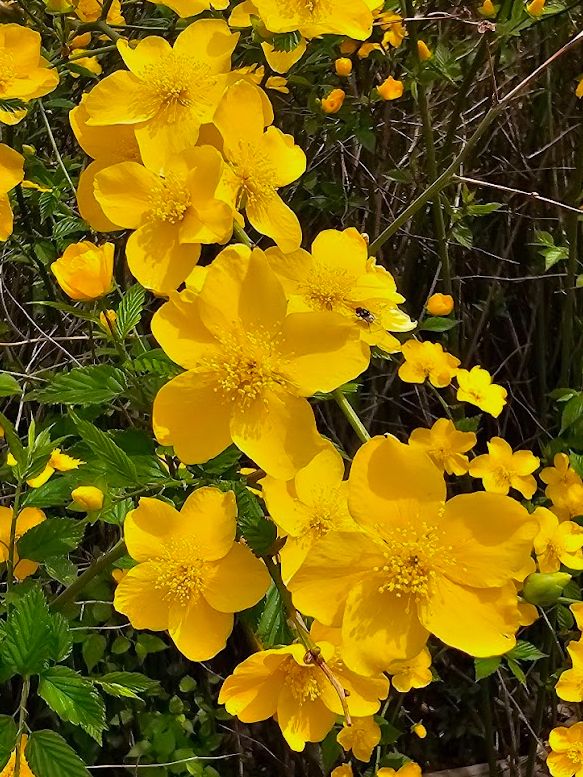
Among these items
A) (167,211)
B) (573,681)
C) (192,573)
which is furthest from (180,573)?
(573,681)

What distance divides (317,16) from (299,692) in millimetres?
731

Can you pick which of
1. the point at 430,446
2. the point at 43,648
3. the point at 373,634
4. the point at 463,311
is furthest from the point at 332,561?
the point at 463,311

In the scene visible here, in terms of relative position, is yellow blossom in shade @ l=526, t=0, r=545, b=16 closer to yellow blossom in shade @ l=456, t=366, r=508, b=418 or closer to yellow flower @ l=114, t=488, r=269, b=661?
yellow blossom in shade @ l=456, t=366, r=508, b=418

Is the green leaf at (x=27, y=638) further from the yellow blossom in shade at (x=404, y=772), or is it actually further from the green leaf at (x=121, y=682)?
the yellow blossom in shade at (x=404, y=772)

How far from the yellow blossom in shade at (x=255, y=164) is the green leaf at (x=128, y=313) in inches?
8.4

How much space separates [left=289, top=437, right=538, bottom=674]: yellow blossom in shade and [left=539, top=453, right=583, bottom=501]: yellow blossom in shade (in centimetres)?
110

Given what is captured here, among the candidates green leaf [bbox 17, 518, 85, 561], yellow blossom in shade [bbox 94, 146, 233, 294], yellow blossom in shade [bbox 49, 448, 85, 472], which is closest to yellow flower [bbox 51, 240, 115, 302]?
yellow blossom in shade [bbox 94, 146, 233, 294]

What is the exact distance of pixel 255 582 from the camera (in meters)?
0.69

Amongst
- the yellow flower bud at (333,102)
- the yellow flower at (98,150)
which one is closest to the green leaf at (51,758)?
the yellow flower at (98,150)

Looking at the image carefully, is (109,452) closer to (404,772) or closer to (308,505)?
(308,505)

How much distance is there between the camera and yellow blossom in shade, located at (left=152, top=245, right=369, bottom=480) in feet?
2.18

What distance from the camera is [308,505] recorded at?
0.75m

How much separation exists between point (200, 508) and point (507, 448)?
44.6 inches

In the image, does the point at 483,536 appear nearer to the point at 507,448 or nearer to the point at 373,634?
the point at 373,634
